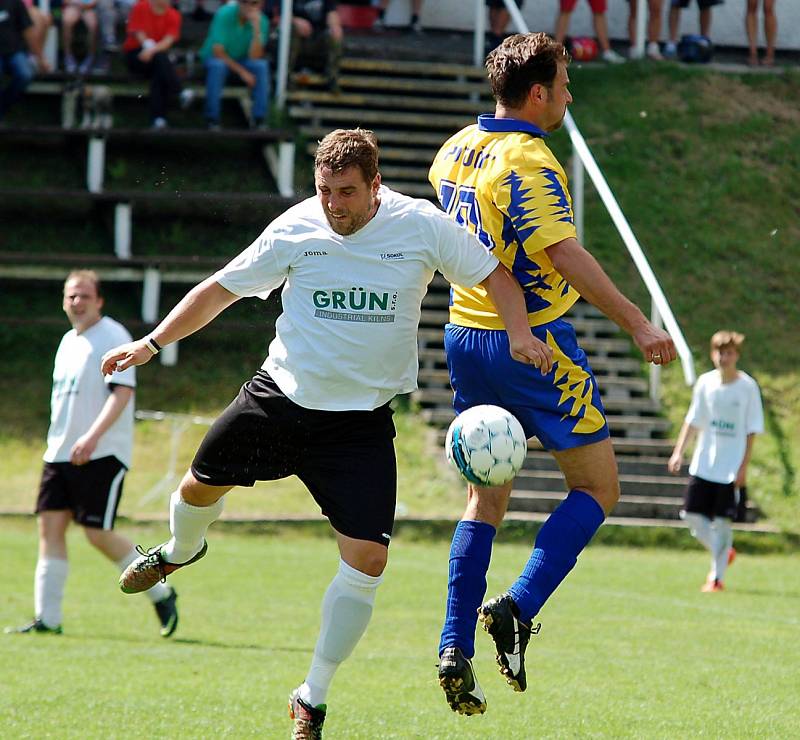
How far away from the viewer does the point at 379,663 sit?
326 inches

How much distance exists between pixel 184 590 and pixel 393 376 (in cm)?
589

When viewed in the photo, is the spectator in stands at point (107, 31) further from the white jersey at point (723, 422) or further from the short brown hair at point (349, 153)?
the short brown hair at point (349, 153)

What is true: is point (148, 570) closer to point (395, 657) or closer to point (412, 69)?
point (395, 657)

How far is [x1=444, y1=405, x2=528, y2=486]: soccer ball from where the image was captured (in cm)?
573

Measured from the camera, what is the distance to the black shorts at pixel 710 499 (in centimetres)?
1220

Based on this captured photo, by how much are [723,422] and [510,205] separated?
716 cm

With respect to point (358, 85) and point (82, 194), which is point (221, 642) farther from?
point (358, 85)

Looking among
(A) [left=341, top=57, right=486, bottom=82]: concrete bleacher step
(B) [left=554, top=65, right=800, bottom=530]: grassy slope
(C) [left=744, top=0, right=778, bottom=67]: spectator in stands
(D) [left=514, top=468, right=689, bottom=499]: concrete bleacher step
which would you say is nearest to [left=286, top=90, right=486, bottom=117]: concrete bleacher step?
(A) [left=341, top=57, right=486, bottom=82]: concrete bleacher step

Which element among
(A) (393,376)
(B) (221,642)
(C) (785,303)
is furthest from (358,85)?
(A) (393,376)

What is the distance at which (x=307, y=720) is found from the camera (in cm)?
568

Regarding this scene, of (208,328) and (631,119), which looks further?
(631,119)

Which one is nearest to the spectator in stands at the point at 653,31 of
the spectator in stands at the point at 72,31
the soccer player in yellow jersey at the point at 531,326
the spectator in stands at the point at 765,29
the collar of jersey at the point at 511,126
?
the spectator in stands at the point at 765,29

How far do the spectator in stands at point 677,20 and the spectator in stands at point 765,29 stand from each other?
0.61m

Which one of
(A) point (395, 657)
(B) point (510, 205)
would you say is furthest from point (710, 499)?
(B) point (510, 205)
